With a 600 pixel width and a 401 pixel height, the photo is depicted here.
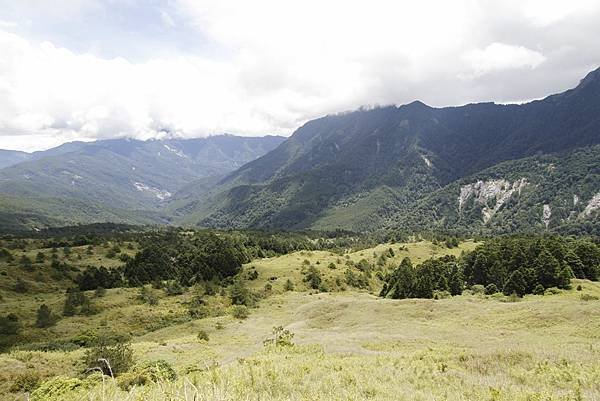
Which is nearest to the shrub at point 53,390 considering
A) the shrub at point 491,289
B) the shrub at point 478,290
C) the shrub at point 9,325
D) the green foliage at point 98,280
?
the shrub at point 9,325

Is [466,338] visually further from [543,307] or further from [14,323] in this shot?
[14,323]

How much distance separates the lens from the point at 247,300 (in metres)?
80.9

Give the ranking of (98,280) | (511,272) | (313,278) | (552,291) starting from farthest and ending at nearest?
1. (313,278)
2. (98,280)
3. (511,272)
4. (552,291)

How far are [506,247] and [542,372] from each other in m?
78.2

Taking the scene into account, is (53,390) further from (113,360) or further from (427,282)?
(427,282)

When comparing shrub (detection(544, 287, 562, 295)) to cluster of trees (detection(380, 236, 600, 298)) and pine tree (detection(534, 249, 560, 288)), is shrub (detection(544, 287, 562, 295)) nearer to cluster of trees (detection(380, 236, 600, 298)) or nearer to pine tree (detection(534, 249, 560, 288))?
cluster of trees (detection(380, 236, 600, 298))

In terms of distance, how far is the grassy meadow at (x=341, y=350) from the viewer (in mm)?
12141

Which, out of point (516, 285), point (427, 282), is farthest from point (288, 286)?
point (516, 285)

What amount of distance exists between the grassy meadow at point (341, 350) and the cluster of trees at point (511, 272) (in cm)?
479

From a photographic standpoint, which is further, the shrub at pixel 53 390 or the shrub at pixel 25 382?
the shrub at pixel 25 382

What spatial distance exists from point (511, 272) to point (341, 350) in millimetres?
57790

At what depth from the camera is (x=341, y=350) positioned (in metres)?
25.8

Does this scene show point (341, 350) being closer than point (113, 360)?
Yes

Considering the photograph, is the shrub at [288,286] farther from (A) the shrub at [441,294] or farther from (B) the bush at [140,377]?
(B) the bush at [140,377]
